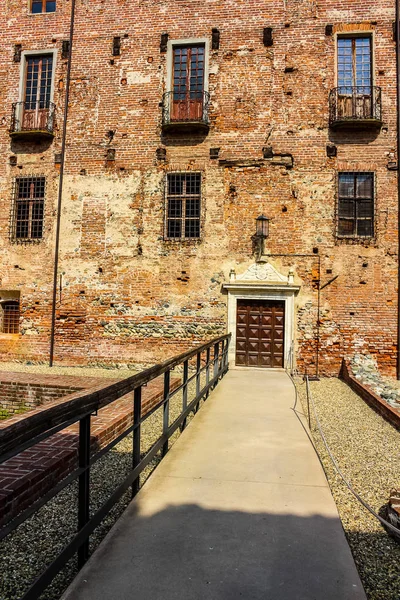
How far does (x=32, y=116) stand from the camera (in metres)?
13.9

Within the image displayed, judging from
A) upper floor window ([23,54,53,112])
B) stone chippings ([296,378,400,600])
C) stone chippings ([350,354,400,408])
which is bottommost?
stone chippings ([296,378,400,600])

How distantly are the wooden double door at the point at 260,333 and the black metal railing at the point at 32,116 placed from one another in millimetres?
8154

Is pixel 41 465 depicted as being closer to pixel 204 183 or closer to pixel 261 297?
pixel 261 297

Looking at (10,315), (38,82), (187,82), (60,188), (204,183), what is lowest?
(10,315)

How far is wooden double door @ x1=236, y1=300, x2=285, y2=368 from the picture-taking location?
493 inches

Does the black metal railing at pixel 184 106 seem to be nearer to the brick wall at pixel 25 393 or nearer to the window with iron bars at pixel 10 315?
the window with iron bars at pixel 10 315

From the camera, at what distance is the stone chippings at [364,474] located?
2.77m

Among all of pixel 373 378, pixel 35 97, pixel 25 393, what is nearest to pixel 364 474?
pixel 373 378

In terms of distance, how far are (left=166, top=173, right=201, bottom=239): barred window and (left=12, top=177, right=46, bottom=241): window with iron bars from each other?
4.03 metres

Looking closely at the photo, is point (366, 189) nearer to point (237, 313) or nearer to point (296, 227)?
point (296, 227)

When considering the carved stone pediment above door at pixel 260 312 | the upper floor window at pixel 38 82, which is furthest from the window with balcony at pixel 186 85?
the carved stone pediment above door at pixel 260 312

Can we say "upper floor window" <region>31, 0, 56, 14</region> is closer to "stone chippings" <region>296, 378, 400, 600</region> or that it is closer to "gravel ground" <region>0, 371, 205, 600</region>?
"stone chippings" <region>296, 378, 400, 600</region>

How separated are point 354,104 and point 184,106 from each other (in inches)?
191

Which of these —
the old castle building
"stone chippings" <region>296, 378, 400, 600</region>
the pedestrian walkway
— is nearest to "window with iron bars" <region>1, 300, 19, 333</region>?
the old castle building
